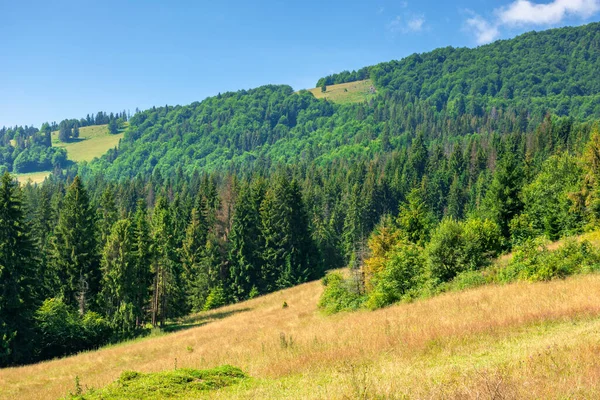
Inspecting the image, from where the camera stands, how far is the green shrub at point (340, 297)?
30.7 metres

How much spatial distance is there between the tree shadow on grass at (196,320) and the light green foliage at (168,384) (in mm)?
33191

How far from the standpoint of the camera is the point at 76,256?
150 feet

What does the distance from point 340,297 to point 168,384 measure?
24.9m

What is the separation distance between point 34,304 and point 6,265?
3687 millimetres

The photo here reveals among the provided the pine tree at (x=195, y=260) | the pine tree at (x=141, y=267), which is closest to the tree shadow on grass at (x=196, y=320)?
the pine tree at (x=141, y=267)

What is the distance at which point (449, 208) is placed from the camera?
110875mm

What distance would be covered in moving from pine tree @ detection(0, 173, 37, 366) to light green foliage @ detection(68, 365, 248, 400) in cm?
2666

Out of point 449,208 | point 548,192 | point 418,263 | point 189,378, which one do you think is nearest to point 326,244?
point 449,208

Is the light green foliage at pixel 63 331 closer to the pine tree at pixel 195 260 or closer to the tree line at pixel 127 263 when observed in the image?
the tree line at pixel 127 263

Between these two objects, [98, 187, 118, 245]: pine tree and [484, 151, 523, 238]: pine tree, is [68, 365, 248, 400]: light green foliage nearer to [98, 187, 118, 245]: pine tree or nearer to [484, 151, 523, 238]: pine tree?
[484, 151, 523, 238]: pine tree

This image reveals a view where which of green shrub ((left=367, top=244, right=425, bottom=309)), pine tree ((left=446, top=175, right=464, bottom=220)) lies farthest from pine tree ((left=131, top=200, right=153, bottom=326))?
pine tree ((left=446, top=175, right=464, bottom=220))

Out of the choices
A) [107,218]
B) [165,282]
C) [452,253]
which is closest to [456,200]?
[107,218]

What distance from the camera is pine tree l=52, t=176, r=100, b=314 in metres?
45.3

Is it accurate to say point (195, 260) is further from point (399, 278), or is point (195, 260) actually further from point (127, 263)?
point (399, 278)
